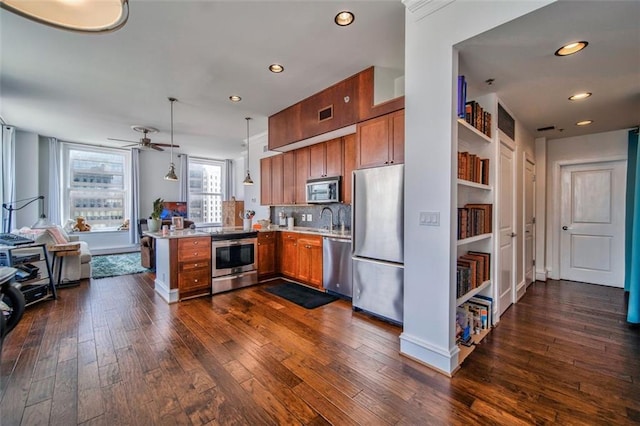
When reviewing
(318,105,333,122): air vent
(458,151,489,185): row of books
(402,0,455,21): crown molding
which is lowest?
(458,151,489,185): row of books

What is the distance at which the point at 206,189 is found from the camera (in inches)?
351

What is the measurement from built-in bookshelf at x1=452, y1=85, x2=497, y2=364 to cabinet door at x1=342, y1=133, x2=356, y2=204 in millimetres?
1486

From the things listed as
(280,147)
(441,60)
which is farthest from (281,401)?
(280,147)

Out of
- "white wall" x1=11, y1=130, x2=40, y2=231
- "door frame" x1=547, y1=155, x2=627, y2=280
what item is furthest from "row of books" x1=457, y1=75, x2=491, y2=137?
"white wall" x1=11, y1=130, x2=40, y2=231

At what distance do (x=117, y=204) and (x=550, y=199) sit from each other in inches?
407

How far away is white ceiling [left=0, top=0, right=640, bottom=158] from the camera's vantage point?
6.59 ft

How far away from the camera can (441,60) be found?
206 centimetres

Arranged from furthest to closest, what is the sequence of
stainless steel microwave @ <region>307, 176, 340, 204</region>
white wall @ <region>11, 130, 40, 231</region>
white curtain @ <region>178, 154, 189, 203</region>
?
white curtain @ <region>178, 154, 189, 203</region> < white wall @ <region>11, 130, 40, 231</region> < stainless steel microwave @ <region>307, 176, 340, 204</region>

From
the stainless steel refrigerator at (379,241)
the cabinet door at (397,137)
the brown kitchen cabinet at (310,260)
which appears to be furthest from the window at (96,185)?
the cabinet door at (397,137)

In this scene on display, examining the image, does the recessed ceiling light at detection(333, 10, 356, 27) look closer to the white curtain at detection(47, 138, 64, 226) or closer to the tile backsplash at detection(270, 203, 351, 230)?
the tile backsplash at detection(270, 203, 351, 230)

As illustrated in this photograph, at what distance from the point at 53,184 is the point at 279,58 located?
703 cm

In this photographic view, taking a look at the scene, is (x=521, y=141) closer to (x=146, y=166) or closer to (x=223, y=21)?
(x=223, y=21)

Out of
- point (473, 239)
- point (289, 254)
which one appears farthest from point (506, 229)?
point (289, 254)

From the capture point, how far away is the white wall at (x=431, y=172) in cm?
202
